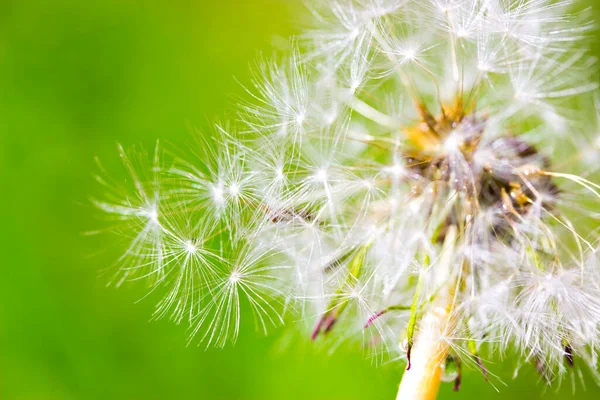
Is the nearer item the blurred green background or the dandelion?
the dandelion

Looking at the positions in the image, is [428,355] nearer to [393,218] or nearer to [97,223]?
[393,218]

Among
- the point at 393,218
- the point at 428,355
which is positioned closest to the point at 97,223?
the point at 393,218

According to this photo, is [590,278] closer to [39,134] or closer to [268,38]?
[268,38]

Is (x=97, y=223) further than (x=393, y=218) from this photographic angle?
Yes

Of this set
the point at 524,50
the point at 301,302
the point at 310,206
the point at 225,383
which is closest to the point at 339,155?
the point at 310,206

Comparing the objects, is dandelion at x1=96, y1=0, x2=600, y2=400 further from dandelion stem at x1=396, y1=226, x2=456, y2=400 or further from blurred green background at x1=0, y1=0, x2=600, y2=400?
blurred green background at x1=0, y1=0, x2=600, y2=400

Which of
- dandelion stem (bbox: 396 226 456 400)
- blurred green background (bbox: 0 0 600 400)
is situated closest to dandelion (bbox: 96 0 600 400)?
dandelion stem (bbox: 396 226 456 400)

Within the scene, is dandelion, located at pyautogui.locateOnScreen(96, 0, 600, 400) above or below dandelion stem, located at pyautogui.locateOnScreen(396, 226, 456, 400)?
above
